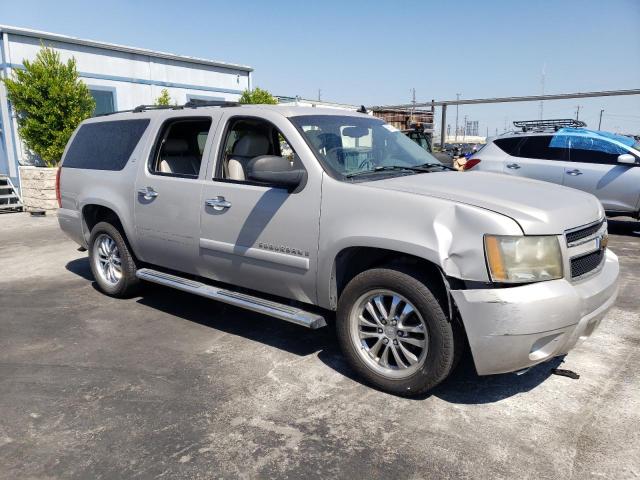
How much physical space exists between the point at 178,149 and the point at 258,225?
171 centimetres

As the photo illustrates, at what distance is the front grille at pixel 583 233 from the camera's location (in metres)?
3.09

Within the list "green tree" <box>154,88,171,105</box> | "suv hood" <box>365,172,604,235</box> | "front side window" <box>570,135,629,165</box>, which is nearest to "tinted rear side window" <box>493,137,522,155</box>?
"front side window" <box>570,135,629,165</box>

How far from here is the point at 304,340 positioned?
14.5 ft

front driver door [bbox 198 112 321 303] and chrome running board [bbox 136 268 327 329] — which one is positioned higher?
front driver door [bbox 198 112 321 303]

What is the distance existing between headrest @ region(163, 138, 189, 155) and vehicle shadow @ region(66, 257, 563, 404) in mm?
1518

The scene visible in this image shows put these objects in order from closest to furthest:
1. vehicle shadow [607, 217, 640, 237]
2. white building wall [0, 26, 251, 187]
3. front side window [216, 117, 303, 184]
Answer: front side window [216, 117, 303, 184] < vehicle shadow [607, 217, 640, 237] < white building wall [0, 26, 251, 187]

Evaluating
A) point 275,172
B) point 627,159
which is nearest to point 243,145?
point 275,172

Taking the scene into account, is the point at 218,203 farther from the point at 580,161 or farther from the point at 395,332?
the point at 580,161

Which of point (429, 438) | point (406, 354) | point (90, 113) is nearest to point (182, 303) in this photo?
point (406, 354)

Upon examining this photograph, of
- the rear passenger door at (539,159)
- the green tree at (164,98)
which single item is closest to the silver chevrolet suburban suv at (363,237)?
the rear passenger door at (539,159)

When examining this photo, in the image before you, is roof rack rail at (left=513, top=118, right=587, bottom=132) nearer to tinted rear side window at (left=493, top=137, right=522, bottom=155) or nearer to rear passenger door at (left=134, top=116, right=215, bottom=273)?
tinted rear side window at (left=493, top=137, right=522, bottom=155)

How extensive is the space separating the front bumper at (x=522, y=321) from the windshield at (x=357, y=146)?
133cm

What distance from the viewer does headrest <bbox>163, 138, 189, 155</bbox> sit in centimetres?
504

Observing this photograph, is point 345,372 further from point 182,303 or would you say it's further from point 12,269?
point 12,269
